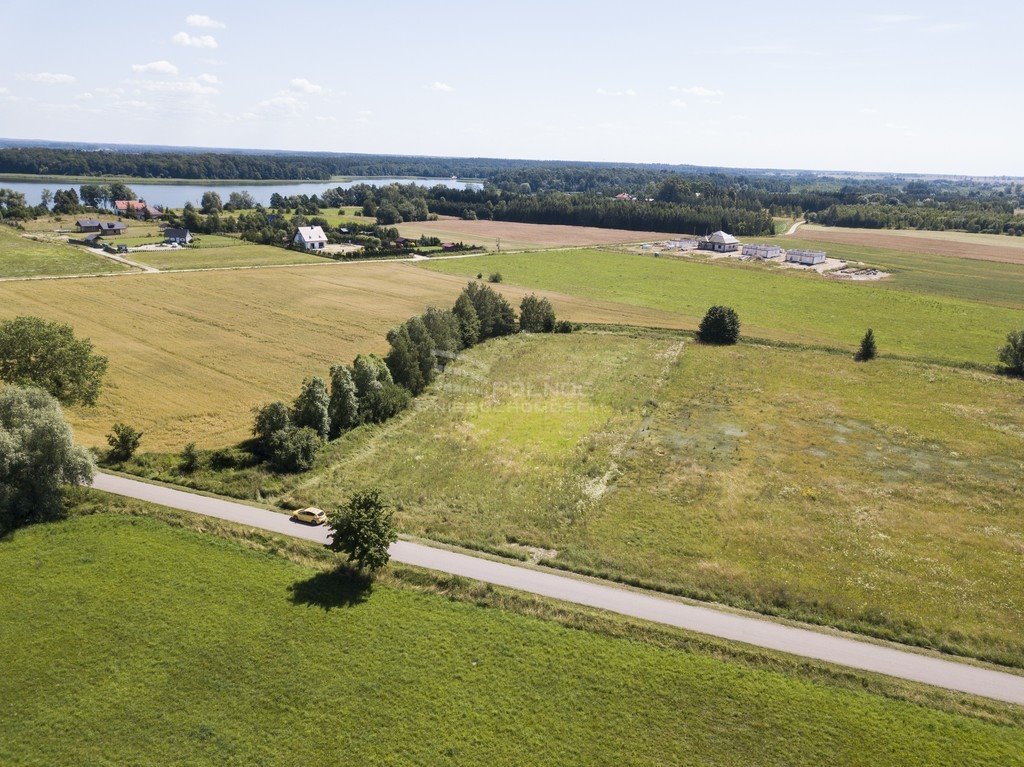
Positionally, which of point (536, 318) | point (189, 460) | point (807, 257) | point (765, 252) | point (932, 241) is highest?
point (932, 241)

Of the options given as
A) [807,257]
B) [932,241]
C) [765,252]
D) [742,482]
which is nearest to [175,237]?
[765,252]

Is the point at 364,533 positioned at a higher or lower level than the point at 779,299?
lower

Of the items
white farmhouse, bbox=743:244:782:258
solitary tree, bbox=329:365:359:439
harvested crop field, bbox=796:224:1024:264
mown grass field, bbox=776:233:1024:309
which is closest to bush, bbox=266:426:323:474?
solitary tree, bbox=329:365:359:439

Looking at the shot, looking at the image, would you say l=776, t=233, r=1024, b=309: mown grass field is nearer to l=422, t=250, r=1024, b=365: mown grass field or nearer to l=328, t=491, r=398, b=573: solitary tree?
l=422, t=250, r=1024, b=365: mown grass field

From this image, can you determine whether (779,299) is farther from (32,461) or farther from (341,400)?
(32,461)

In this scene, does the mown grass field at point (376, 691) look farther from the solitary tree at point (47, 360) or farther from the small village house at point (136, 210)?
the small village house at point (136, 210)

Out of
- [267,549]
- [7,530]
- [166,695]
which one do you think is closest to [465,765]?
[166,695]

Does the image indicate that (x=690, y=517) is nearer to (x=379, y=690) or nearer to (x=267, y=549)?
(x=379, y=690)
